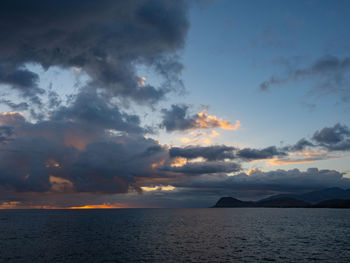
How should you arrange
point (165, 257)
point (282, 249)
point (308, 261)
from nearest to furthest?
1. point (308, 261)
2. point (165, 257)
3. point (282, 249)

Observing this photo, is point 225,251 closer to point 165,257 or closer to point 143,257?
point 165,257

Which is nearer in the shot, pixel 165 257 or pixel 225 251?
pixel 165 257

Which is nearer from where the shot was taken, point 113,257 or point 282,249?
point 113,257

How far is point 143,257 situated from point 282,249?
3794 centimetres

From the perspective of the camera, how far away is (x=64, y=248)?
72.0 metres

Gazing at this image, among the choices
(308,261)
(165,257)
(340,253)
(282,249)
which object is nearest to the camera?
(308,261)

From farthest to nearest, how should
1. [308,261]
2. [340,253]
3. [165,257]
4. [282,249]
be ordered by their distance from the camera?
1. [282,249]
2. [340,253]
3. [165,257]
4. [308,261]

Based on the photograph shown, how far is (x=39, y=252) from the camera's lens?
66.6 meters

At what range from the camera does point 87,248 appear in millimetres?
72375

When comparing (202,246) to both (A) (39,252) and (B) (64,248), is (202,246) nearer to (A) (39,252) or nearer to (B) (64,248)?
(B) (64,248)

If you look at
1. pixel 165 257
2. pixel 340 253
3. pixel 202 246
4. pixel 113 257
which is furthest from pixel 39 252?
pixel 340 253

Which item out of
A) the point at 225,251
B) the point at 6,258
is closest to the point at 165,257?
the point at 225,251

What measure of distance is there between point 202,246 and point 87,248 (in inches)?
1274

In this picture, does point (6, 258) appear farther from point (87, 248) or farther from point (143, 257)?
point (143, 257)
